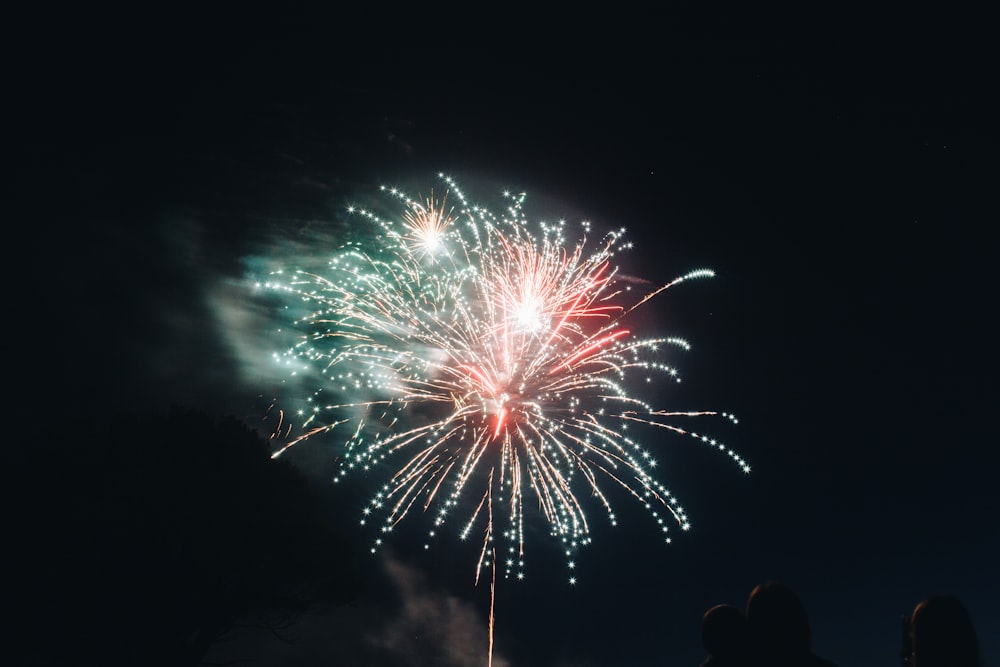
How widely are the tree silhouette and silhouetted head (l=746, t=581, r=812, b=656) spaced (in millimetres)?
15775

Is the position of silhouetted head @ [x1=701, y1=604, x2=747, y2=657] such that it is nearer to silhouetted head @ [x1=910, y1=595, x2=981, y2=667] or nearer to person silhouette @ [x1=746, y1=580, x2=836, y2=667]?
person silhouette @ [x1=746, y1=580, x2=836, y2=667]

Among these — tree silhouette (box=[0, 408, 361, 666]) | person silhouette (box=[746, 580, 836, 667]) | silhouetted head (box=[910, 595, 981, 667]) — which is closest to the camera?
silhouetted head (box=[910, 595, 981, 667])

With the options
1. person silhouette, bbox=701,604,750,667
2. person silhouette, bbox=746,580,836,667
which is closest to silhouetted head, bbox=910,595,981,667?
person silhouette, bbox=746,580,836,667

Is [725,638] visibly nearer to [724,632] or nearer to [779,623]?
[724,632]

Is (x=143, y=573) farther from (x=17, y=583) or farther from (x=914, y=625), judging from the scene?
(x=914, y=625)

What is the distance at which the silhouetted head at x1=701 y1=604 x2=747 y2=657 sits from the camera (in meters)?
3.98

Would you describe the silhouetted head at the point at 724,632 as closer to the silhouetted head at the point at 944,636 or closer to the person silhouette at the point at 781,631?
the person silhouette at the point at 781,631

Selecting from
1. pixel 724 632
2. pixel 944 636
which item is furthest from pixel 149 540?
pixel 944 636

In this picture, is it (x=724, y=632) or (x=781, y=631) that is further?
(x=724, y=632)

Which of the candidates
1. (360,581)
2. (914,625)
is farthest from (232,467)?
(914,625)

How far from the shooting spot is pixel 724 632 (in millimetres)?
4020

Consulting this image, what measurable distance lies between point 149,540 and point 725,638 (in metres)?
15.6

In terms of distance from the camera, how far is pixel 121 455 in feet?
48.4

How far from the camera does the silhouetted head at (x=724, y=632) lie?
3.98 metres
